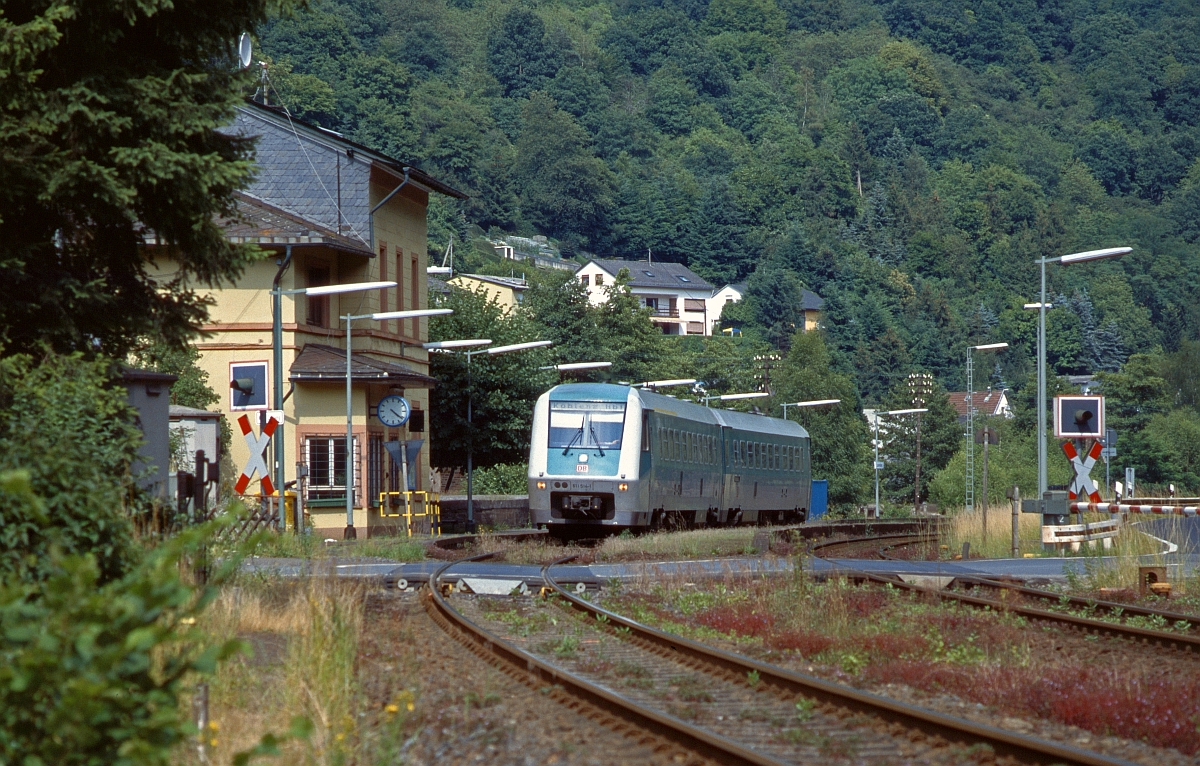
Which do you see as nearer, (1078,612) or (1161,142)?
(1078,612)

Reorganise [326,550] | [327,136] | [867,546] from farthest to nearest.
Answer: [327,136] → [867,546] → [326,550]

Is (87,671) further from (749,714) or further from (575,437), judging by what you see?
(575,437)

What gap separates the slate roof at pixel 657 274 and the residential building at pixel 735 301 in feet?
4.44

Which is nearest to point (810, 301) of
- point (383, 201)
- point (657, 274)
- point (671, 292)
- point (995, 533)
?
point (671, 292)

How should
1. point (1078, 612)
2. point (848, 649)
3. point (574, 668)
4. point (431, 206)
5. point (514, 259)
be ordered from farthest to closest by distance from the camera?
point (514, 259) < point (431, 206) < point (1078, 612) < point (848, 649) < point (574, 668)

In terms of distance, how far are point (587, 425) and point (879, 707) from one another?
21662 millimetres

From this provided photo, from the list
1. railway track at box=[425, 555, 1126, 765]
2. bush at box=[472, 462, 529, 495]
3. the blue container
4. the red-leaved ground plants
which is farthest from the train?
bush at box=[472, 462, 529, 495]

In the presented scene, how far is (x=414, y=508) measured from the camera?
43.0 m

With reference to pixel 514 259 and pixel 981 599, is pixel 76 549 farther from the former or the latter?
pixel 514 259

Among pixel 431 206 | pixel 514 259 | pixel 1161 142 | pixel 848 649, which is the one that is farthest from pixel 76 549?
pixel 1161 142

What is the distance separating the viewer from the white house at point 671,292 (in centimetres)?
15462

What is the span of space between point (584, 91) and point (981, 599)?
6747 inches

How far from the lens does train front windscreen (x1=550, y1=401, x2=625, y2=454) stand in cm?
3102

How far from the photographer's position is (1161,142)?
199 meters
